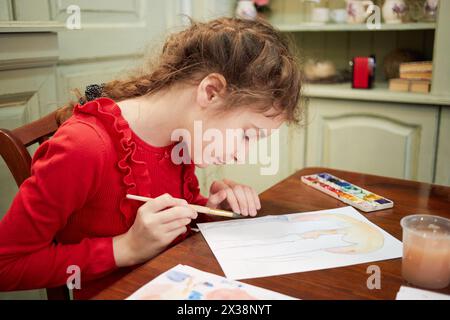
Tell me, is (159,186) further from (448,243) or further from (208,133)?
(448,243)

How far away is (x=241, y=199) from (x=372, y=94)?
1.30 metres

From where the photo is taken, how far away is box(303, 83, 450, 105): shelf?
6.22 feet

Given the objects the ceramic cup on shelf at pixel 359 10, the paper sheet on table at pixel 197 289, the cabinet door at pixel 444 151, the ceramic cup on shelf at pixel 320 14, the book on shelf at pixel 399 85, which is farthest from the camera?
the ceramic cup on shelf at pixel 320 14

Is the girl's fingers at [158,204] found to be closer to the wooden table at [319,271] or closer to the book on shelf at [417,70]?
the wooden table at [319,271]

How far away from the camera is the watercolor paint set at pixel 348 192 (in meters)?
0.96

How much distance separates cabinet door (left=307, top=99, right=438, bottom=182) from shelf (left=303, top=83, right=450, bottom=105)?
36mm

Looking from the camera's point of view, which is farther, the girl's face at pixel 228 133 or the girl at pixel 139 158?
the girl's face at pixel 228 133

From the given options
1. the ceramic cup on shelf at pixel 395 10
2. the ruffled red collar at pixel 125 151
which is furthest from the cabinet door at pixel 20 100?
the ceramic cup on shelf at pixel 395 10

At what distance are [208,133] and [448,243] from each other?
1.54ft

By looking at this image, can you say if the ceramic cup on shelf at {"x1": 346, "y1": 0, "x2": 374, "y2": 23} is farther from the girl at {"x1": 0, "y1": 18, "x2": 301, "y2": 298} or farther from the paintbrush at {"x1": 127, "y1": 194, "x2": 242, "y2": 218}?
the paintbrush at {"x1": 127, "y1": 194, "x2": 242, "y2": 218}

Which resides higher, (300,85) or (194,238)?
(300,85)

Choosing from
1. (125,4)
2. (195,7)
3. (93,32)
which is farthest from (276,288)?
(195,7)

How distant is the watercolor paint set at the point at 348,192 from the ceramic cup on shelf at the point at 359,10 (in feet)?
4.21

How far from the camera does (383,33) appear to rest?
234 centimetres
